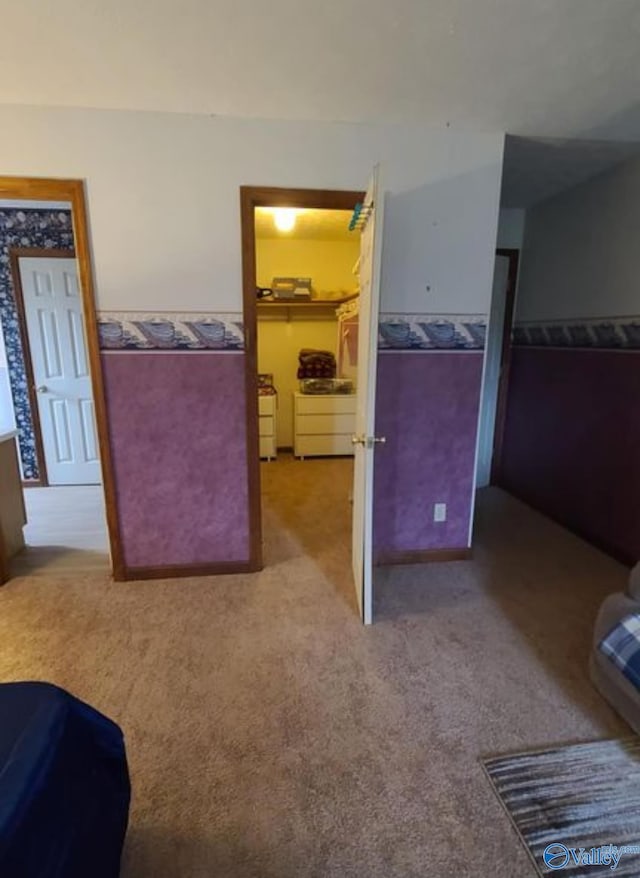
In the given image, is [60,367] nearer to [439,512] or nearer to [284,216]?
[284,216]

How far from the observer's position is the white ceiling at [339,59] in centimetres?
151

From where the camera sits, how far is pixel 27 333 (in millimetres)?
4043

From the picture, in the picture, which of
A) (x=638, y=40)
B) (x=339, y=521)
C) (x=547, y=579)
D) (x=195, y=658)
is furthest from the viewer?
(x=339, y=521)

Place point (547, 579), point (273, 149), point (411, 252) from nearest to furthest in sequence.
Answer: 1. point (273, 149)
2. point (411, 252)
3. point (547, 579)

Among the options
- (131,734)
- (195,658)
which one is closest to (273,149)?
(195,658)

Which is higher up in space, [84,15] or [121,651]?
[84,15]

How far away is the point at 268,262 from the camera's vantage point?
16.9ft

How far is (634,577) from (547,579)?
1.04 meters

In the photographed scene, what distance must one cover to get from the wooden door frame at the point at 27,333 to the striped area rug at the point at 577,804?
422 cm

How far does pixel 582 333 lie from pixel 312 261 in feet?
9.97

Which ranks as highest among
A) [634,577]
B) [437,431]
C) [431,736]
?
[437,431]

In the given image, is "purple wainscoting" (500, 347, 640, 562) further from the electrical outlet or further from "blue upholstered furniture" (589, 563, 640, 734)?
"blue upholstered furniture" (589, 563, 640, 734)

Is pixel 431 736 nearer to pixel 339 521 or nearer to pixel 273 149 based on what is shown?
pixel 339 521

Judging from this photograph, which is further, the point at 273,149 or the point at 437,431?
the point at 437,431
